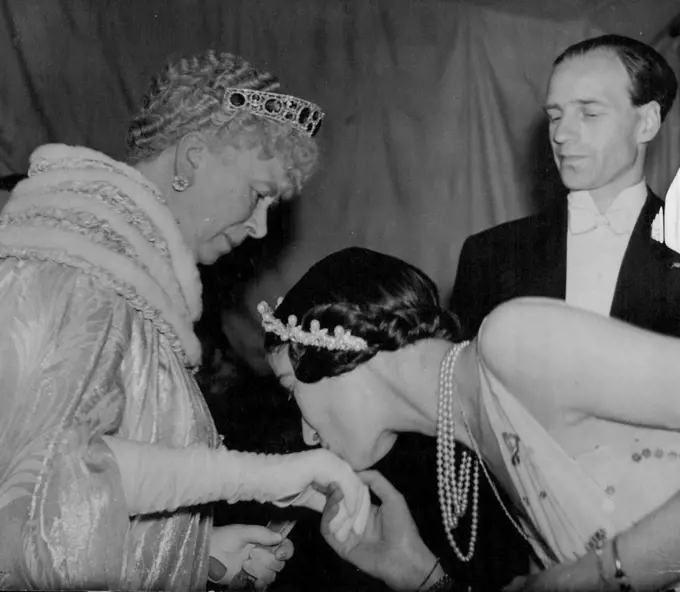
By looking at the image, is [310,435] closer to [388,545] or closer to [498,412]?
[388,545]

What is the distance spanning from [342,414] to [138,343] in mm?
294

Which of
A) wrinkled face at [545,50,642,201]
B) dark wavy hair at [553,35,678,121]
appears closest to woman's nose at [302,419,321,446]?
wrinkled face at [545,50,642,201]

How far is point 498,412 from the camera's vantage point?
1015mm

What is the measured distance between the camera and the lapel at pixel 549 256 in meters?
1.08

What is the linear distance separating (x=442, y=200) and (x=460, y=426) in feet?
1.11

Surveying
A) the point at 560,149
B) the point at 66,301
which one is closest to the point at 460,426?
the point at 560,149

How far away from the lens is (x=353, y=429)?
3.76 ft

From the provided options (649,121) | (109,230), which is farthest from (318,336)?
(649,121)

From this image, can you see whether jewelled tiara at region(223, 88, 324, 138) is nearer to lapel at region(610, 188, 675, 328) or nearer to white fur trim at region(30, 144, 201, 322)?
white fur trim at region(30, 144, 201, 322)

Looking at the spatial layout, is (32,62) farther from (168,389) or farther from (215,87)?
(168,389)

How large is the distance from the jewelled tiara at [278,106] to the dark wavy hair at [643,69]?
1.19ft

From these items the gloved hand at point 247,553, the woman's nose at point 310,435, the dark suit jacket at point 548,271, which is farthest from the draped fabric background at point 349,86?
the gloved hand at point 247,553

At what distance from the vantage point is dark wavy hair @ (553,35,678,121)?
1.07 meters

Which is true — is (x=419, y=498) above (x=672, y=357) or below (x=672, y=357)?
below
